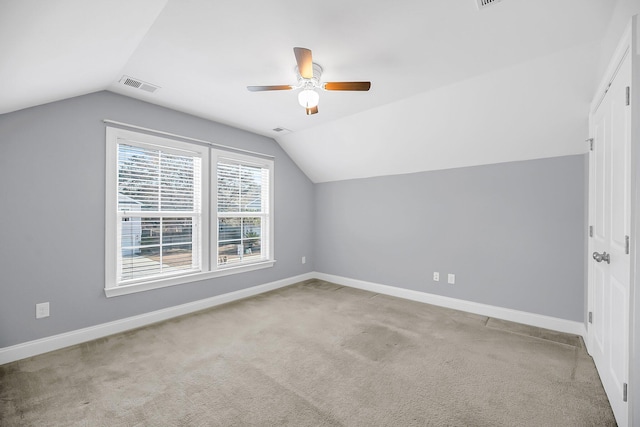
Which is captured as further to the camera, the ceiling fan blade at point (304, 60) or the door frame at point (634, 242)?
the ceiling fan blade at point (304, 60)

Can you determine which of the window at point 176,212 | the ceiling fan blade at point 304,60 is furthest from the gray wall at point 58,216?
the ceiling fan blade at point 304,60

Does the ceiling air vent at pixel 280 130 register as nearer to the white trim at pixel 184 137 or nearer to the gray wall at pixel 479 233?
the white trim at pixel 184 137

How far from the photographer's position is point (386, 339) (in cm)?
282

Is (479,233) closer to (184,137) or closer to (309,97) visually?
(309,97)

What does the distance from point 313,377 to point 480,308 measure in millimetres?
2487

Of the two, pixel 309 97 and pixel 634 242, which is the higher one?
pixel 309 97

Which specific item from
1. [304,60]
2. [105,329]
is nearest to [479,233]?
[304,60]

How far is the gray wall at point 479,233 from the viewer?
2.97m

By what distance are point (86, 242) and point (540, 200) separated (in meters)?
4.91

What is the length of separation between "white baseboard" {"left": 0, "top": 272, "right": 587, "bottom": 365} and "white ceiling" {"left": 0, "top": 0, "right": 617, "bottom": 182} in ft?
6.09

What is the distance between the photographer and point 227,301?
394 cm

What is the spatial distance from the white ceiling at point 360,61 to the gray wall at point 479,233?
32 cm

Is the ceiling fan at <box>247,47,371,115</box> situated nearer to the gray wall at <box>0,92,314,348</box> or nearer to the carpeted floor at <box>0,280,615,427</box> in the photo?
the gray wall at <box>0,92,314,348</box>

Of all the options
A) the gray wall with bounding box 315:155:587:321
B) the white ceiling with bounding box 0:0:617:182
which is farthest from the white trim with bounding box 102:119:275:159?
the gray wall with bounding box 315:155:587:321
